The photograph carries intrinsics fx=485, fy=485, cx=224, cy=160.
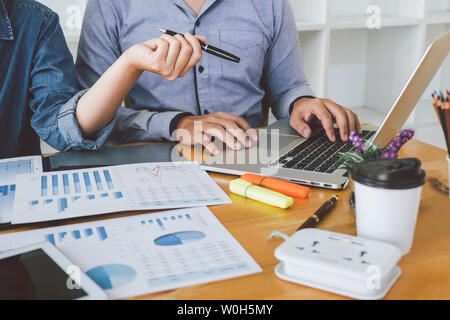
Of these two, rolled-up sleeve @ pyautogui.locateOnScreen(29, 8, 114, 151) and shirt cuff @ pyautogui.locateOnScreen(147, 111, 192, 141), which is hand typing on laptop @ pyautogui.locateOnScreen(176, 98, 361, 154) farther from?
rolled-up sleeve @ pyautogui.locateOnScreen(29, 8, 114, 151)

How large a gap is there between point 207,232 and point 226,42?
783 mm

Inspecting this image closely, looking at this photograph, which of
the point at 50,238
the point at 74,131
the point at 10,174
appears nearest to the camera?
the point at 50,238

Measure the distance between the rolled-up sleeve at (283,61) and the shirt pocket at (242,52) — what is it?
0.06 m

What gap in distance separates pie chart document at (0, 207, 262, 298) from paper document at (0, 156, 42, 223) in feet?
0.24

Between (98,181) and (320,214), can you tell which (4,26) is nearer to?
(98,181)

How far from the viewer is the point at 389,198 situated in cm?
55

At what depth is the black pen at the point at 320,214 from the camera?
635 mm

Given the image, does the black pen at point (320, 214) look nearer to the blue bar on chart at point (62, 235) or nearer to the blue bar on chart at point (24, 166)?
the blue bar on chart at point (62, 235)

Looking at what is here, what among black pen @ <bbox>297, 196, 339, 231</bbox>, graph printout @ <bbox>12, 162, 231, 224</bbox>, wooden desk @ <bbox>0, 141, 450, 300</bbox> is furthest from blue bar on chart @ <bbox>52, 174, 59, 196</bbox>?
black pen @ <bbox>297, 196, 339, 231</bbox>

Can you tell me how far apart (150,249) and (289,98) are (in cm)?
80

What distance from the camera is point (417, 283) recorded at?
20.1 inches

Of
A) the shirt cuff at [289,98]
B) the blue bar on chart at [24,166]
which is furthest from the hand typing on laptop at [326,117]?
the blue bar on chart at [24,166]

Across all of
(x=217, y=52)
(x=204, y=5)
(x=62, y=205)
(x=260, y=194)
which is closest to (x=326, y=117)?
(x=217, y=52)

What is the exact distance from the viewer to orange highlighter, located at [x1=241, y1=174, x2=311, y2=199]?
0.74 m
